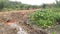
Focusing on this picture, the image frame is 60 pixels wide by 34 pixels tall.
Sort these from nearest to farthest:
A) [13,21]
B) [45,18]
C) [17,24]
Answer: [17,24] < [13,21] < [45,18]

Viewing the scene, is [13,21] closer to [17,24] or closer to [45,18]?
[17,24]

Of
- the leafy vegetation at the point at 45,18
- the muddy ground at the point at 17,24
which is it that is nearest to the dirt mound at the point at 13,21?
the muddy ground at the point at 17,24

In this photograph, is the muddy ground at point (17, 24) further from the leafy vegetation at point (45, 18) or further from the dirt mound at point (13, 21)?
the leafy vegetation at point (45, 18)

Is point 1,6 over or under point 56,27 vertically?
over

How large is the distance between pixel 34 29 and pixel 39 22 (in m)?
0.58

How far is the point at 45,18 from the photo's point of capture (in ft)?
26.6

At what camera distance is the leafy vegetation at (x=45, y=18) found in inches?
308

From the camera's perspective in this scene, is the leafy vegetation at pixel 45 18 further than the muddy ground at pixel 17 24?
Yes

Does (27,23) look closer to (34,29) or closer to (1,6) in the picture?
(34,29)

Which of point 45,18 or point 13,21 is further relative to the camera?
point 45,18

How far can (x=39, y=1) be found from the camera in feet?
36.3

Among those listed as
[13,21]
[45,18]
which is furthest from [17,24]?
[45,18]

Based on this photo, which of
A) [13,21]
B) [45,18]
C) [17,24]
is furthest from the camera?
[45,18]

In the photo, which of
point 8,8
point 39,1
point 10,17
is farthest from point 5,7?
point 39,1
